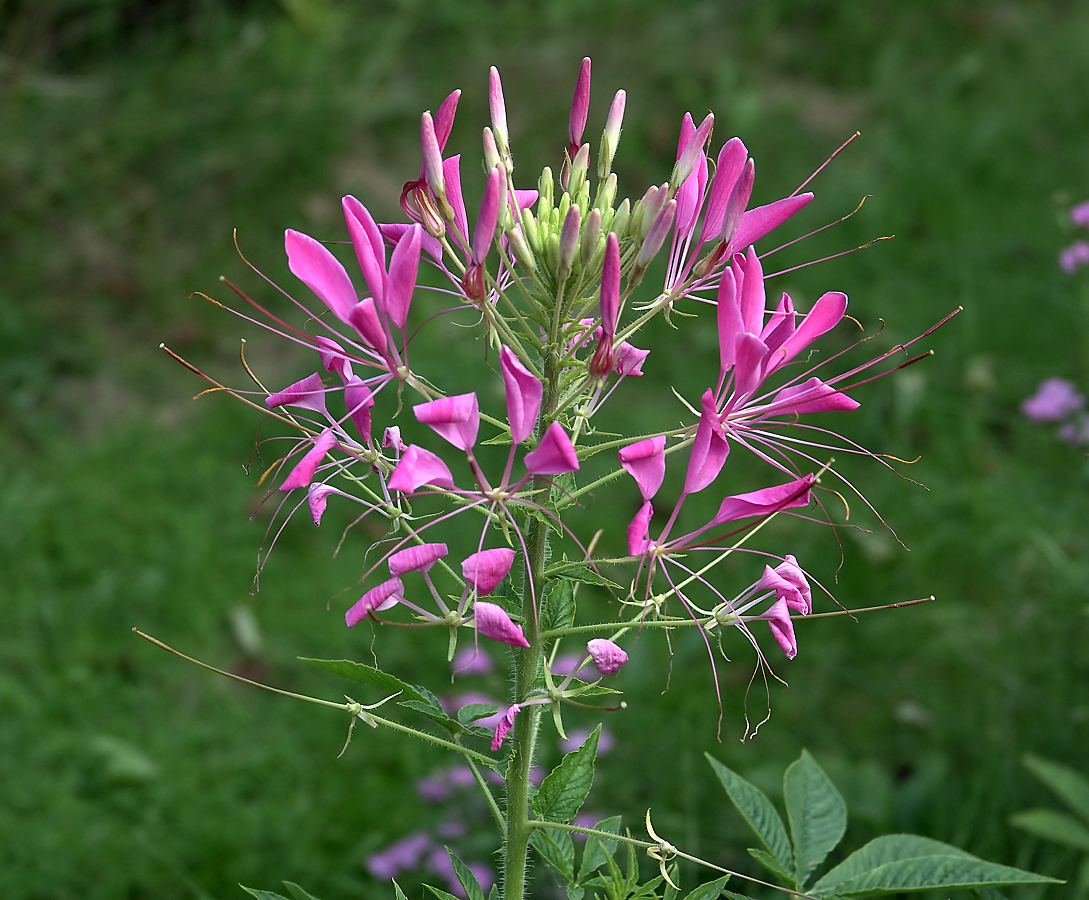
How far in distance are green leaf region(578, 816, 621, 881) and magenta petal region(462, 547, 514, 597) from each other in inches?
16.9

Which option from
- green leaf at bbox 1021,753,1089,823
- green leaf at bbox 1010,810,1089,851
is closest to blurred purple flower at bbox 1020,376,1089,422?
green leaf at bbox 1021,753,1089,823

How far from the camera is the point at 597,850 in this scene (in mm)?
1279

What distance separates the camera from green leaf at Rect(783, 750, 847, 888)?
4.51 feet

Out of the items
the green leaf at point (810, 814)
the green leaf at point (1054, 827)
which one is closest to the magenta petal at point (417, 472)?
the green leaf at point (810, 814)

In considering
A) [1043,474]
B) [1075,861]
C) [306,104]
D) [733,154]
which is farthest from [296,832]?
[306,104]

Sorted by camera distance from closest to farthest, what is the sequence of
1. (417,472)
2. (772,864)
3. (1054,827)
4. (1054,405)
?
(417,472) → (772,864) → (1054,827) → (1054,405)

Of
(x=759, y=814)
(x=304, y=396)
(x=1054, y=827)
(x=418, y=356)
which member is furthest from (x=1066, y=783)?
(x=418, y=356)

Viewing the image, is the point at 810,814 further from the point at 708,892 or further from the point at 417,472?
the point at 417,472

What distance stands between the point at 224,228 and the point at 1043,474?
3311 millimetres

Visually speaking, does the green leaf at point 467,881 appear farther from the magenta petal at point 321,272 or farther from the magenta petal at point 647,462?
the magenta petal at point 321,272

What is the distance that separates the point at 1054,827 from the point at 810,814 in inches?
28.7

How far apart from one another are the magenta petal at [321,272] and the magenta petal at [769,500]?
0.45m

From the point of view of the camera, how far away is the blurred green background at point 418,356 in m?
2.48

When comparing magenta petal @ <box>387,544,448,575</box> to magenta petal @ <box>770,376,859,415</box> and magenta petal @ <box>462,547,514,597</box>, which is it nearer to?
magenta petal @ <box>462,547,514,597</box>
